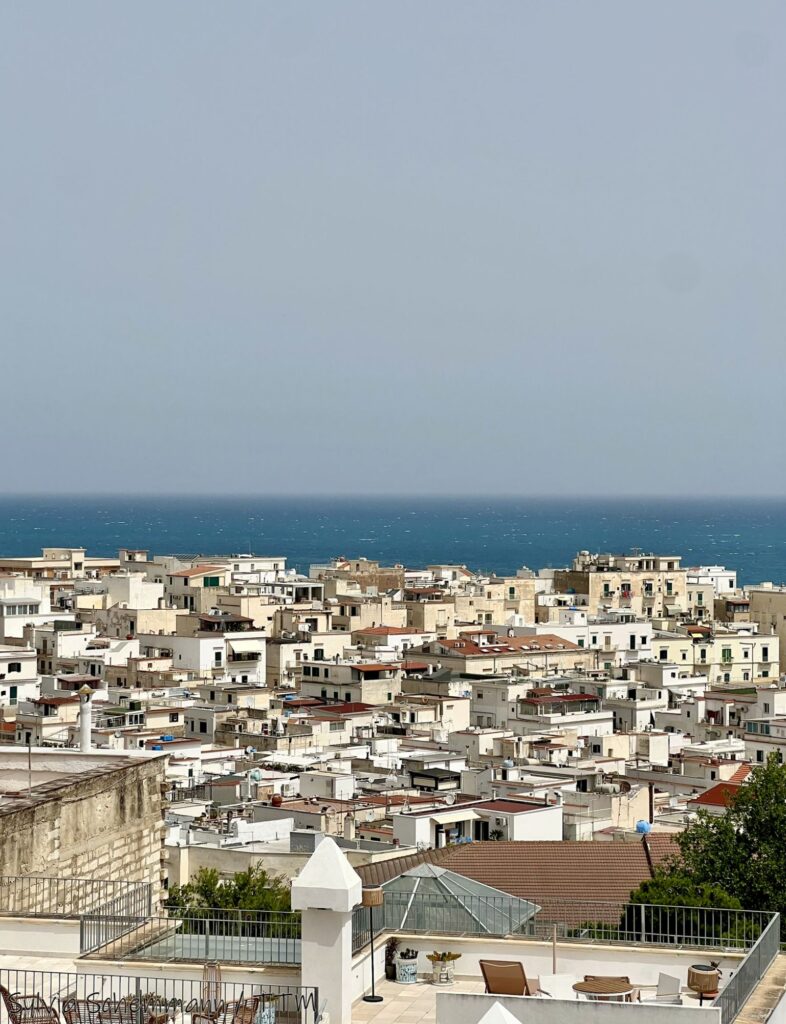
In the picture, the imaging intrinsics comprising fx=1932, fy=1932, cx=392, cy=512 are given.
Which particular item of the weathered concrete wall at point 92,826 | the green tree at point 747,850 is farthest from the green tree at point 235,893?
the green tree at point 747,850

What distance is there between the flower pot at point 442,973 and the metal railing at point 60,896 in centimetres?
272

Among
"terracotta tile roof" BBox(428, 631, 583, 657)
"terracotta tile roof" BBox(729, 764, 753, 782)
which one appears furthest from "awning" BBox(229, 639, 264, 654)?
"terracotta tile roof" BBox(729, 764, 753, 782)

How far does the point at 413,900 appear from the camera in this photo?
12.7 meters

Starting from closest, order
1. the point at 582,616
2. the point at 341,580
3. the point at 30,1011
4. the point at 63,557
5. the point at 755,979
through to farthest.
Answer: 1. the point at 30,1011
2. the point at 755,979
3. the point at 582,616
4. the point at 341,580
5. the point at 63,557

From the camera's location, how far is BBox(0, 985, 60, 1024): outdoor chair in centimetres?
982

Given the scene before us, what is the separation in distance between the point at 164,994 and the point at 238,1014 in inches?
27.2

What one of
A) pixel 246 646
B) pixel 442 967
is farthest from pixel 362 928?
pixel 246 646

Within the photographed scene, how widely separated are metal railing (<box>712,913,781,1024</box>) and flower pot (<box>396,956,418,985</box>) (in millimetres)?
1889

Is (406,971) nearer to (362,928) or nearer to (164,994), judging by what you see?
(362,928)

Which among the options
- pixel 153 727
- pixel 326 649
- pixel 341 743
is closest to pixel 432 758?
pixel 341 743

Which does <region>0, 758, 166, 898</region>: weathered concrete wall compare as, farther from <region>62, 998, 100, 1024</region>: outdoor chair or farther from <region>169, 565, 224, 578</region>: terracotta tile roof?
<region>169, 565, 224, 578</region>: terracotta tile roof

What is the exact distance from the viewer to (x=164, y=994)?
10.6 m

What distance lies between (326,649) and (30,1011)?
5988 cm

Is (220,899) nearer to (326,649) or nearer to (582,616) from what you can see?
(326,649)
